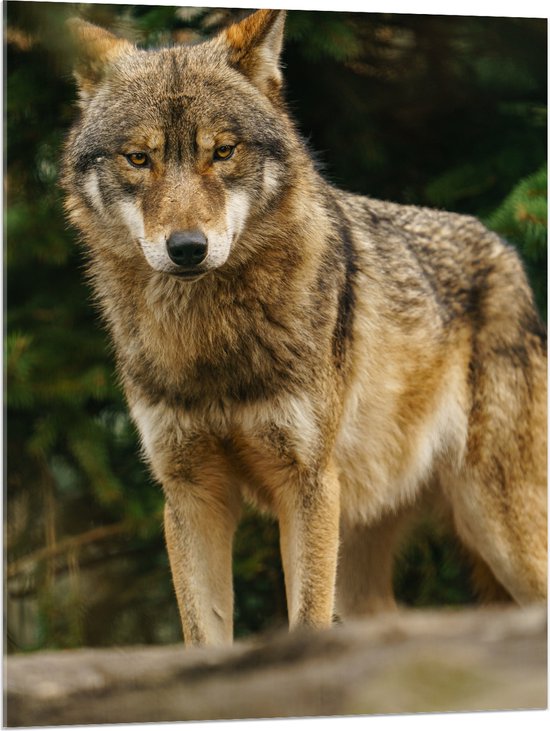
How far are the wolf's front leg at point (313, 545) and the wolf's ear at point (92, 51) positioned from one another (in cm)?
165

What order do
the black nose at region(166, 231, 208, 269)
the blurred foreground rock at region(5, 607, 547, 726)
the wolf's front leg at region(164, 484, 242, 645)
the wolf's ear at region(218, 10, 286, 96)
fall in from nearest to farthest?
the blurred foreground rock at region(5, 607, 547, 726) < the black nose at region(166, 231, 208, 269) < the wolf's ear at region(218, 10, 286, 96) < the wolf's front leg at region(164, 484, 242, 645)

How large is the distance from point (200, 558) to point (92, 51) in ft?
6.37

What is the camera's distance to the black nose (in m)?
3.61

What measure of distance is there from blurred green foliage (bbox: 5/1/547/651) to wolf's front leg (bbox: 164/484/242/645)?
1451mm

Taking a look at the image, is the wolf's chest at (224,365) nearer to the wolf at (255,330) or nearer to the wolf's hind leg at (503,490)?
the wolf at (255,330)

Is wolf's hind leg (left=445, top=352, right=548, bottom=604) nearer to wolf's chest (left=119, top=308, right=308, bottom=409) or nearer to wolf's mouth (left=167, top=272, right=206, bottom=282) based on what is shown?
wolf's chest (left=119, top=308, right=308, bottom=409)

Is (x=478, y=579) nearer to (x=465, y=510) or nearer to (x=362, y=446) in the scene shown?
(x=465, y=510)

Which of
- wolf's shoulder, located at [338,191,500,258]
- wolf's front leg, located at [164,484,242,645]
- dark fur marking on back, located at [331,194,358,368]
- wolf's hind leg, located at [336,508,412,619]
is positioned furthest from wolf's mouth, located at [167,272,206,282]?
wolf's hind leg, located at [336,508,412,619]

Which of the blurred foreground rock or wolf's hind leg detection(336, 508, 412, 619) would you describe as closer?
the blurred foreground rock

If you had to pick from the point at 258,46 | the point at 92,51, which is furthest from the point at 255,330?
the point at 92,51

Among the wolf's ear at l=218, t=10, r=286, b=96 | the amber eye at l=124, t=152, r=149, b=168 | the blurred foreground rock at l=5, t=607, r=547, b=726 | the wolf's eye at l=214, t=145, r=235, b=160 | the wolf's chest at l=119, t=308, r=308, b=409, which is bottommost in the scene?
the blurred foreground rock at l=5, t=607, r=547, b=726

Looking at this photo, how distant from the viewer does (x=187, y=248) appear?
361cm

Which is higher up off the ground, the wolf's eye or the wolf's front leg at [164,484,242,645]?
the wolf's eye

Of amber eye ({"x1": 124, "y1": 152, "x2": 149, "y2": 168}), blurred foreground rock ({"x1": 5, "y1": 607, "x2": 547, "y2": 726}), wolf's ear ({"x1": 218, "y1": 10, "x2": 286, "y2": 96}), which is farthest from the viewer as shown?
wolf's ear ({"x1": 218, "y1": 10, "x2": 286, "y2": 96})
